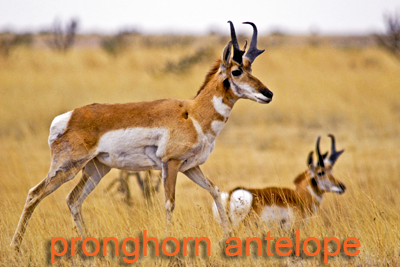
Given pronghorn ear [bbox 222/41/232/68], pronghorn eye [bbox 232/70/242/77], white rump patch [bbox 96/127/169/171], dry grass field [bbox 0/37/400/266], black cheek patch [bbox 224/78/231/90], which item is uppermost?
pronghorn ear [bbox 222/41/232/68]

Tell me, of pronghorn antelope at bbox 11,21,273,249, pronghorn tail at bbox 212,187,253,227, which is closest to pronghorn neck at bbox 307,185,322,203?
pronghorn tail at bbox 212,187,253,227

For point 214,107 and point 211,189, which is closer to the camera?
point 214,107

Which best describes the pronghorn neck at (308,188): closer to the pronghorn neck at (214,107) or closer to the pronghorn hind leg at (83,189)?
the pronghorn neck at (214,107)

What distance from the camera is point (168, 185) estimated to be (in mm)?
4602

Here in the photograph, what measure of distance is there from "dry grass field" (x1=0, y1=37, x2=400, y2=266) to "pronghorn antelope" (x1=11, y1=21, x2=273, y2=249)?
562 mm

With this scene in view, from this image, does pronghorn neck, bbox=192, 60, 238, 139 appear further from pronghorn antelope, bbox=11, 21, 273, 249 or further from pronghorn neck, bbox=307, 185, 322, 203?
pronghorn neck, bbox=307, 185, 322, 203

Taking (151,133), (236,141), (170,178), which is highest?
(151,133)

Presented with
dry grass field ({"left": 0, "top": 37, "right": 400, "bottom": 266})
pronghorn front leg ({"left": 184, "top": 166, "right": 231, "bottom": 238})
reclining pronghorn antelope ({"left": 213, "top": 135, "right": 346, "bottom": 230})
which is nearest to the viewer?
dry grass field ({"left": 0, "top": 37, "right": 400, "bottom": 266})

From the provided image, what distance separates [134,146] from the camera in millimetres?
4625

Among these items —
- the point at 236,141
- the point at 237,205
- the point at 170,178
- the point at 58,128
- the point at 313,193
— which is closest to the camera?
the point at 170,178

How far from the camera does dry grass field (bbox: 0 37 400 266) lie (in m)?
4.76

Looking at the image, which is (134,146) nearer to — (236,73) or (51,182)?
(51,182)

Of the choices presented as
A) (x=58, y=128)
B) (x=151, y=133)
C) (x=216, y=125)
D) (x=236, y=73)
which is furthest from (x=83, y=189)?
(x=236, y=73)

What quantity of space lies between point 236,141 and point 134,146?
874cm
